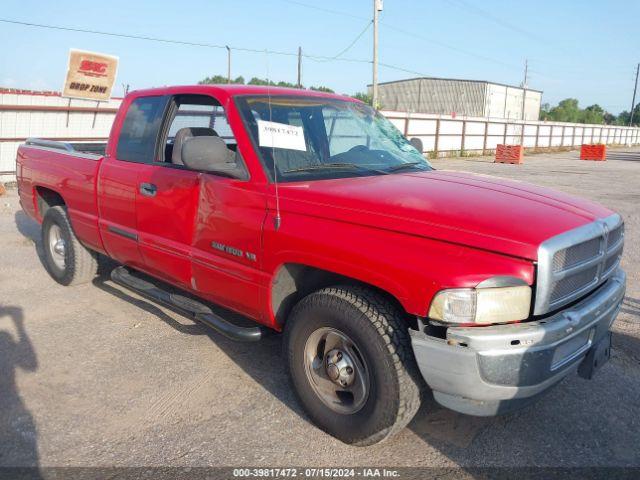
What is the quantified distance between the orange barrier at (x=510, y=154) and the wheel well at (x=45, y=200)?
2434 cm

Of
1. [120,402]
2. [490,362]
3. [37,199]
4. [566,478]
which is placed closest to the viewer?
[490,362]

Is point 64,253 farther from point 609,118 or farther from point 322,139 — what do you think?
point 609,118

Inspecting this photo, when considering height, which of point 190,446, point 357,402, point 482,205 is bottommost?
point 190,446

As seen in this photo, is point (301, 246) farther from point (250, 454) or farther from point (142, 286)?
point (142, 286)

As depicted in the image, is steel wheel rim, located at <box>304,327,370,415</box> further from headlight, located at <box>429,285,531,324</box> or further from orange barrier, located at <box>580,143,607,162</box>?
orange barrier, located at <box>580,143,607,162</box>

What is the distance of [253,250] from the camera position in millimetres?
3230

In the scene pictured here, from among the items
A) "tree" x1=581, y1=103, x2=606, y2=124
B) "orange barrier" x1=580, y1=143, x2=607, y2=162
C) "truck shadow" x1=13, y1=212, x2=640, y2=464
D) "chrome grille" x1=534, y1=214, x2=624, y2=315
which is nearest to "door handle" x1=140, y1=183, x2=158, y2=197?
"truck shadow" x1=13, y1=212, x2=640, y2=464

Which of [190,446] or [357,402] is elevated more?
[357,402]

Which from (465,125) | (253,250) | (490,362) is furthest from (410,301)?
(465,125)

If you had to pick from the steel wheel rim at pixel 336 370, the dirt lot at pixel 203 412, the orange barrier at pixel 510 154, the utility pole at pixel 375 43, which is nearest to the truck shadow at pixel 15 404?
the dirt lot at pixel 203 412

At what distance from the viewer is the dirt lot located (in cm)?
288

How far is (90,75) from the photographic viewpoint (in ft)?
49.4

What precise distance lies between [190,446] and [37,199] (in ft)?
12.6

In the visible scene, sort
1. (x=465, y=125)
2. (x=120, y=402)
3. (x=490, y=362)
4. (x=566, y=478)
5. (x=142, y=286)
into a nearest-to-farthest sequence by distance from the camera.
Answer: (x=490, y=362) < (x=566, y=478) < (x=120, y=402) < (x=142, y=286) < (x=465, y=125)
